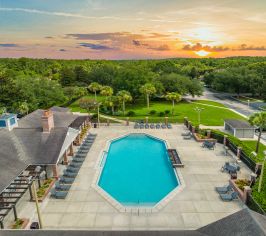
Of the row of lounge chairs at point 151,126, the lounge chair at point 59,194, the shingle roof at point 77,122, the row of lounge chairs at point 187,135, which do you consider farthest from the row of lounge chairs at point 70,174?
the row of lounge chairs at point 187,135

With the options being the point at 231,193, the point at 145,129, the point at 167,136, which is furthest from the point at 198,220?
the point at 145,129

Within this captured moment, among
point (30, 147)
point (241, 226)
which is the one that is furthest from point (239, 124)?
point (30, 147)

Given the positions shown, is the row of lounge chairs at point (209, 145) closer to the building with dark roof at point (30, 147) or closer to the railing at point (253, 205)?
the railing at point (253, 205)

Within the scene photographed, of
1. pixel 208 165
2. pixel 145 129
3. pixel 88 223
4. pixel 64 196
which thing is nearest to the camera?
pixel 88 223

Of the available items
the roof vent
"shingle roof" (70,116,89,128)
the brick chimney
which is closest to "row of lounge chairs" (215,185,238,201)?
the brick chimney

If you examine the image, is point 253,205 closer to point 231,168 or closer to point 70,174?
point 231,168

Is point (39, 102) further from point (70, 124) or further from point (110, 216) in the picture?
point (110, 216)
